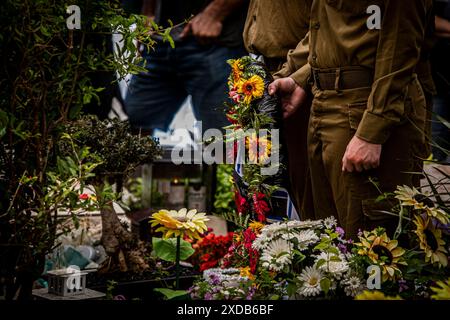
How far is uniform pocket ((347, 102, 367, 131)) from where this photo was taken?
2715mm

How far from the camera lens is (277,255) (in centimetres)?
217

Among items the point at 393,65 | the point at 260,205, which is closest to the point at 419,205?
the point at 393,65

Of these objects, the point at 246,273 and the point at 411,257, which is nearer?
the point at 411,257

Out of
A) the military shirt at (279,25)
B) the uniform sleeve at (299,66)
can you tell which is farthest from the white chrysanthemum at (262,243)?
the military shirt at (279,25)

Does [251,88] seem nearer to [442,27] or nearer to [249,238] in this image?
[249,238]

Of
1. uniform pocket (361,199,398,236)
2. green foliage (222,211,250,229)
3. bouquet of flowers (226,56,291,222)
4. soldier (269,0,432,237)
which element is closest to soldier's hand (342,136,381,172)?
soldier (269,0,432,237)

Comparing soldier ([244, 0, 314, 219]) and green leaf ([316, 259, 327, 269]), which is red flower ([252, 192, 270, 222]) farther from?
green leaf ([316, 259, 327, 269])

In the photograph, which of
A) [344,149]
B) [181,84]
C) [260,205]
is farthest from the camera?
[181,84]

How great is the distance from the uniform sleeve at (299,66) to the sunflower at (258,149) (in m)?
0.40

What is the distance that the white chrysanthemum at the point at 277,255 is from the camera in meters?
2.13

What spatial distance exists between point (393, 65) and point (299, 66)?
75cm

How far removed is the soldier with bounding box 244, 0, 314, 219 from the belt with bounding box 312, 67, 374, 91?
467mm

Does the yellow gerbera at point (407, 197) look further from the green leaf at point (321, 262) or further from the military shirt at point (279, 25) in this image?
A: the military shirt at point (279, 25)

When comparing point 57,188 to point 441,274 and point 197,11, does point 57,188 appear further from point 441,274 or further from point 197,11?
point 197,11
